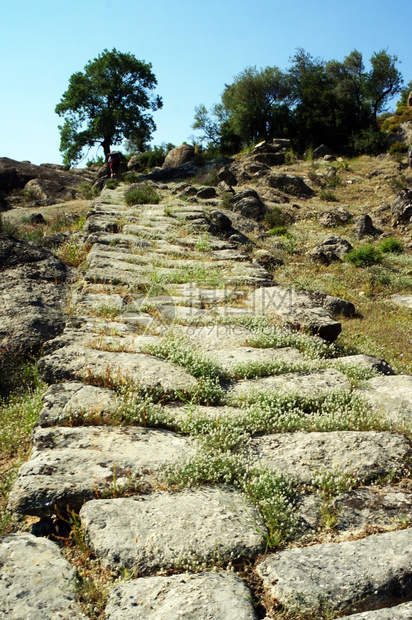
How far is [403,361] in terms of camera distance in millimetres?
6355

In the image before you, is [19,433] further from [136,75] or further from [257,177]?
[136,75]

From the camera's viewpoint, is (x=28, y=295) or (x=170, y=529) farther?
(x=28, y=295)

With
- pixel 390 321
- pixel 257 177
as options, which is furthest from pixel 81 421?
pixel 257 177

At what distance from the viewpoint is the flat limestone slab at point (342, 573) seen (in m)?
2.19

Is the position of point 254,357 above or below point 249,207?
below

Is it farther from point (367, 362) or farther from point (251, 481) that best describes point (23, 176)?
point (251, 481)

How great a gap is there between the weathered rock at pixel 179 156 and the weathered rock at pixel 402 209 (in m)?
14.8

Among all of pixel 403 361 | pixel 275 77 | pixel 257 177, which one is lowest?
pixel 403 361

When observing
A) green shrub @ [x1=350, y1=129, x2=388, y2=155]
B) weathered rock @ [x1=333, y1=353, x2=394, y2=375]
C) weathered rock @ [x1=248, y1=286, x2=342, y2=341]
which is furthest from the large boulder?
weathered rock @ [x1=333, y1=353, x2=394, y2=375]

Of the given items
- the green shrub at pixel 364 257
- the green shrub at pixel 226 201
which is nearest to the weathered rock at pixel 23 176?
the green shrub at pixel 226 201

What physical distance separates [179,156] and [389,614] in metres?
28.0

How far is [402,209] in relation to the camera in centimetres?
1519

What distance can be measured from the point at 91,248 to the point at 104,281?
2007 mm

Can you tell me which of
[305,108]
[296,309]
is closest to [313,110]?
[305,108]
